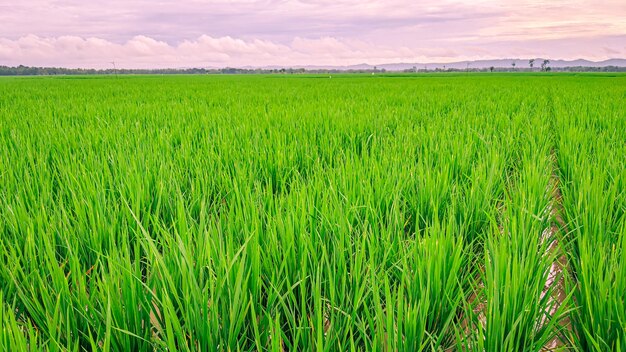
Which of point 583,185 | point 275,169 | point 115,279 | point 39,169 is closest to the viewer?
point 115,279

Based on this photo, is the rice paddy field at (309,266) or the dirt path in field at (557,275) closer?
the rice paddy field at (309,266)

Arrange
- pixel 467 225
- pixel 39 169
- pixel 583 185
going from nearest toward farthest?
1. pixel 467 225
2. pixel 583 185
3. pixel 39 169

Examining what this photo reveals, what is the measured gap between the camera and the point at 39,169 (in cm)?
210

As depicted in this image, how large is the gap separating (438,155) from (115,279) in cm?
189

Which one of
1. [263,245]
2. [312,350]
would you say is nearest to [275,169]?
[263,245]

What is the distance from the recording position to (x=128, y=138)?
3078 millimetres

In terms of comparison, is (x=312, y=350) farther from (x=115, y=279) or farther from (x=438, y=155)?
(x=438, y=155)

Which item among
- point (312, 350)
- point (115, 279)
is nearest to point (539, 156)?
point (312, 350)

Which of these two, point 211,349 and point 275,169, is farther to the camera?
point 275,169

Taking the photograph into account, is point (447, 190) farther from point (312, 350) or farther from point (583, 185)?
point (312, 350)

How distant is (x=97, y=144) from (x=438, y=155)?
2313 millimetres

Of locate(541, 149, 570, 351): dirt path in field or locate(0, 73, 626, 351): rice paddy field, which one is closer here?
locate(0, 73, 626, 351): rice paddy field

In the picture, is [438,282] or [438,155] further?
[438,155]

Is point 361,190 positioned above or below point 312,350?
above
